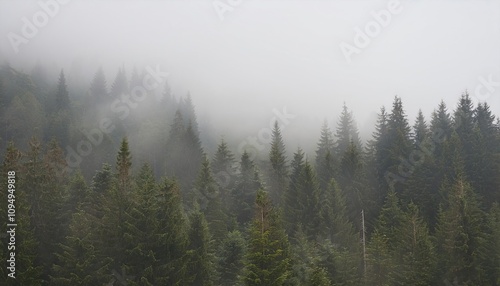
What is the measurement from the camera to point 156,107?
11194 cm

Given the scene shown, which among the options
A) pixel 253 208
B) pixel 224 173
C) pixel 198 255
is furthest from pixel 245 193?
pixel 198 255

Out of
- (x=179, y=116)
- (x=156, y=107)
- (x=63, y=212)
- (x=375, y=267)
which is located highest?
(x=156, y=107)

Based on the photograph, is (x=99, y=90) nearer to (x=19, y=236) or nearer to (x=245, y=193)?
(x=245, y=193)

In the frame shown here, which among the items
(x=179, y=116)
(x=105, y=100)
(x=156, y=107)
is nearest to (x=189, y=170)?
(x=179, y=116)

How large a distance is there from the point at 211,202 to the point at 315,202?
13.2m

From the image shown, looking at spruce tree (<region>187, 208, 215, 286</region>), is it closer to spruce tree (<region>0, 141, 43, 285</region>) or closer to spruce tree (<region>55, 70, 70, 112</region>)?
spruce tree (<region>0, 141, 43, 285</region>)

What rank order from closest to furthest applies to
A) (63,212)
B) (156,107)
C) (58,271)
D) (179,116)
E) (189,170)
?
(58,271) → (63,212) → (189,170) → (179,116) → (156,107)

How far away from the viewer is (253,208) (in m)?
61.4

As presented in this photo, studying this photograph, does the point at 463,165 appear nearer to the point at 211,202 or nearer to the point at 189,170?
the point at 211,202

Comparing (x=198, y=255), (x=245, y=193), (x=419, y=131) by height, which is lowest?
(x=198, y=255)

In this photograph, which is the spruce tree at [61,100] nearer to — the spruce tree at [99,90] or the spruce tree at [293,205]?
the spruce tree at [99,90]

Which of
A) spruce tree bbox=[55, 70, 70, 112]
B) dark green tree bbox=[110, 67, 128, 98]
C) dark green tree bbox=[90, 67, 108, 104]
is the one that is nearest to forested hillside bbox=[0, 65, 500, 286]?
spruce tree bbox=[55, 70, 70, 112]

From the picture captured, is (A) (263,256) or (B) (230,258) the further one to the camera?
(B) (230,258)

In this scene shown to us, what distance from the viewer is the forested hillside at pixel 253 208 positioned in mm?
33438
